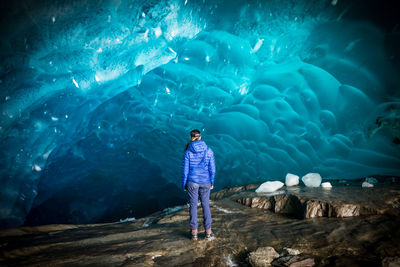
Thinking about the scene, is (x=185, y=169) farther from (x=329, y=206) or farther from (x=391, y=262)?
(x=329, y=206)

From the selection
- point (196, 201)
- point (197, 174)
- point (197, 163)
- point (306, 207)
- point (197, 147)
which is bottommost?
point (306, 207)

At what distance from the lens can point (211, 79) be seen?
783 cm

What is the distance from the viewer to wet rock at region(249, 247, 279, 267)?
2.01m

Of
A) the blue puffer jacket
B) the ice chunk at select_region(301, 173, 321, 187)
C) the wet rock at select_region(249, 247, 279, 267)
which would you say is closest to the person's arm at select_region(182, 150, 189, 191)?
the blue puffer jacket

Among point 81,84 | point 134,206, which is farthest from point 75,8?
point 134,206

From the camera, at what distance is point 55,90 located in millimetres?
5898

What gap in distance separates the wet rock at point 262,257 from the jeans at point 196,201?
2.83 feet

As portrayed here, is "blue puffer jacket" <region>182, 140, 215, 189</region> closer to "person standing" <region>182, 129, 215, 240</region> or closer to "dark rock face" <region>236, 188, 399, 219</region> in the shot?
"person standing" <region>182, 129, 215, 240</region>

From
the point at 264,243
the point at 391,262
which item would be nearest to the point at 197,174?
the point at 264,243

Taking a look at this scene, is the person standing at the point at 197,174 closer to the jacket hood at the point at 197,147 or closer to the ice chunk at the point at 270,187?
the jacket hood at the point at 197,147

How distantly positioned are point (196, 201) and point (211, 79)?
232 inches

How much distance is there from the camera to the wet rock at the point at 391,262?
5.70 feet

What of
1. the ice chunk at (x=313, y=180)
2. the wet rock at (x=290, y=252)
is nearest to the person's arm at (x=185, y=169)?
the wet rock at (x=290, y=252)

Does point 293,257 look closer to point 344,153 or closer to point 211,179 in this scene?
point 211,179
